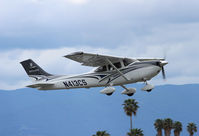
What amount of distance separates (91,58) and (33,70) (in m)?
6.21

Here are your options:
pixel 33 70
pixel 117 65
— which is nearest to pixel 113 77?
pixel 117 65

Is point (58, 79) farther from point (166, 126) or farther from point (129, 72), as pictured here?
point (166, 126)

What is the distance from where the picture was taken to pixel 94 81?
3098 centimetres

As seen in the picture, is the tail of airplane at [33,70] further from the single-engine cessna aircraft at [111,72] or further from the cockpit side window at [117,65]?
the cockpit side window at [117,65]

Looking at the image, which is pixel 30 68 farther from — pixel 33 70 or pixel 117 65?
pixel 117 65

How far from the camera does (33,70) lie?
34.0 m

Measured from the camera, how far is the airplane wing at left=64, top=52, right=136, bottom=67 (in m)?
28.4

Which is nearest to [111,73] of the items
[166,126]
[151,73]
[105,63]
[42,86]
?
[105,63]

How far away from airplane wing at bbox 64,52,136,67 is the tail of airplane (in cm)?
480

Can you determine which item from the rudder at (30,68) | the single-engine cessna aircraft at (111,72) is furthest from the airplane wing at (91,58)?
the rudder at (30,68)

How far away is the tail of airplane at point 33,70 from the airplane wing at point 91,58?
4798mm

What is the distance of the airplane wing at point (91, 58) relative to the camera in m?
28.4

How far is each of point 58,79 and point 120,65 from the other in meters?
4.95

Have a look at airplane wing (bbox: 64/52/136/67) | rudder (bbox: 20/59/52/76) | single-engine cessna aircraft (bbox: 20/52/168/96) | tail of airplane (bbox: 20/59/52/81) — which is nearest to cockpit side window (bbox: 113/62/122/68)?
single-engine cessna aircraft (bbox: 20/52/168/96)
